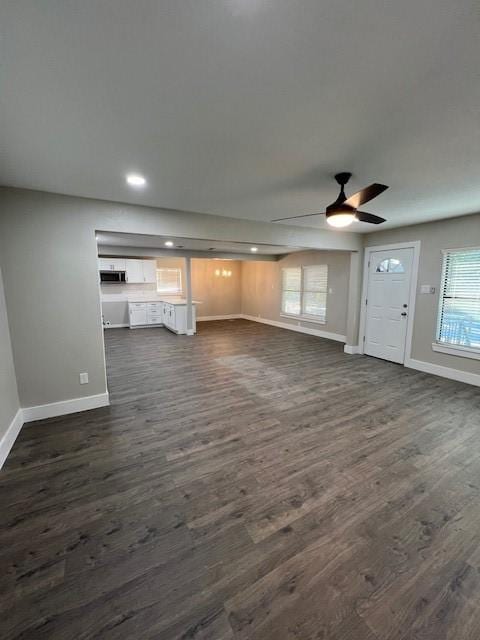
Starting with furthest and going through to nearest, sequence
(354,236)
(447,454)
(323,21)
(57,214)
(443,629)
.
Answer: (354,236) < (57,214) < (447,454) < (443,629) < (323,21)

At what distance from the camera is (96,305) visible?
321cm

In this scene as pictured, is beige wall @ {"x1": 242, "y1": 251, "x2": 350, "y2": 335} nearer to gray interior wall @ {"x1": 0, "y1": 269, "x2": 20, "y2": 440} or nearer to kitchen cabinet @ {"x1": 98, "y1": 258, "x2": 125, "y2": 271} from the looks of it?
kitchen cabinet @ {"x1": 98, "y1": 258, "x2": 125, "y2": 271}

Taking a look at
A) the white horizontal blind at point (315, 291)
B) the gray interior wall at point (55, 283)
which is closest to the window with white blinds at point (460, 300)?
the white horizontal blind at point (315, 291)

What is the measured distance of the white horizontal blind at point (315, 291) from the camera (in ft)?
23.4

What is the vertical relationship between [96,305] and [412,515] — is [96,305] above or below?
above

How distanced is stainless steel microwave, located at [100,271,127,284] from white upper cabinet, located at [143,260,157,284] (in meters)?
0.62

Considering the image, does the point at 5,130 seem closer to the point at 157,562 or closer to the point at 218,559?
the point at 157,562

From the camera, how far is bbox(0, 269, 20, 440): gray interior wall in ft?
8.03

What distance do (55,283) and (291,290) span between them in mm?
6440

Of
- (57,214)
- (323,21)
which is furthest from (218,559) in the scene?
(57,214)

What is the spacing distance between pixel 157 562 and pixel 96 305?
261 cm

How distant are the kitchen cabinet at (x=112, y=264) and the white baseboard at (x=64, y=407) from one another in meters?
5.48

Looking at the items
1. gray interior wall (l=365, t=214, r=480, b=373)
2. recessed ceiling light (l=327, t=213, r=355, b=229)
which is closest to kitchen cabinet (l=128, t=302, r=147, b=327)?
gray interior wall (l=365, t=214, r=480, b=373)

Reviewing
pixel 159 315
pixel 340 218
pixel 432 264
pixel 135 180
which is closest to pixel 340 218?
pixel 340 218
